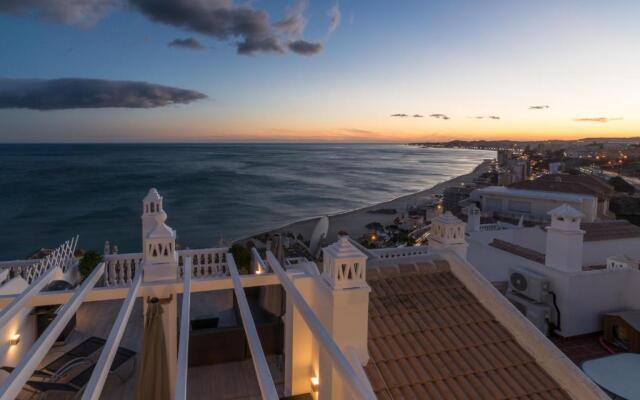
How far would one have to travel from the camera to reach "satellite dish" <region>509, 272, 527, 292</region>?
6.73 metres

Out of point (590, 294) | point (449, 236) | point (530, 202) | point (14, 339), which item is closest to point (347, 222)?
point (530, 202)

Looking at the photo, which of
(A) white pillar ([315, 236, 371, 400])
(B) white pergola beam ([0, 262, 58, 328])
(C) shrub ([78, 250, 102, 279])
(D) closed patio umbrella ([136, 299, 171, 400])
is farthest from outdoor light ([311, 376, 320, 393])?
(C) shrub ([78, 250, 102, 279])

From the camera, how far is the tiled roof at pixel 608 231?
9.93 meters

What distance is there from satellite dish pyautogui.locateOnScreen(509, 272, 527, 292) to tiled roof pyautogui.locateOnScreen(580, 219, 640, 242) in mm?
4247

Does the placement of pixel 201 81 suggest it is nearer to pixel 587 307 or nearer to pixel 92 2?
pixel 92 2

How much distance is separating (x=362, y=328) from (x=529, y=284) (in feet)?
15.1

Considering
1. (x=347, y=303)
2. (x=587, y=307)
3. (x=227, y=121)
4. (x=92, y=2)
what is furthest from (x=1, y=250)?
(x=227, y=121)

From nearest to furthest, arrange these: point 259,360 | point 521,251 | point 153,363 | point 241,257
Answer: point 259,360 < point 153,363 < point 241,257 < point 521,251

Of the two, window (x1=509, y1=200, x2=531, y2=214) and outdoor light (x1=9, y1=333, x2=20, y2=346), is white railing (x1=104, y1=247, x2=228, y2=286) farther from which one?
window (x1=509, y1=200, x2=531, y2=214)

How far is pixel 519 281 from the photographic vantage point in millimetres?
6824

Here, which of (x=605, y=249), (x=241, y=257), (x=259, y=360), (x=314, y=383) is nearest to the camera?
(x=259, y=360)

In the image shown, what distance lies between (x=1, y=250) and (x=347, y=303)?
99.0ft

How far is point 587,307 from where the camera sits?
6.38 metres

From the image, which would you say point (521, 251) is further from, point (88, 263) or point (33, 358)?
point (88, 263)
